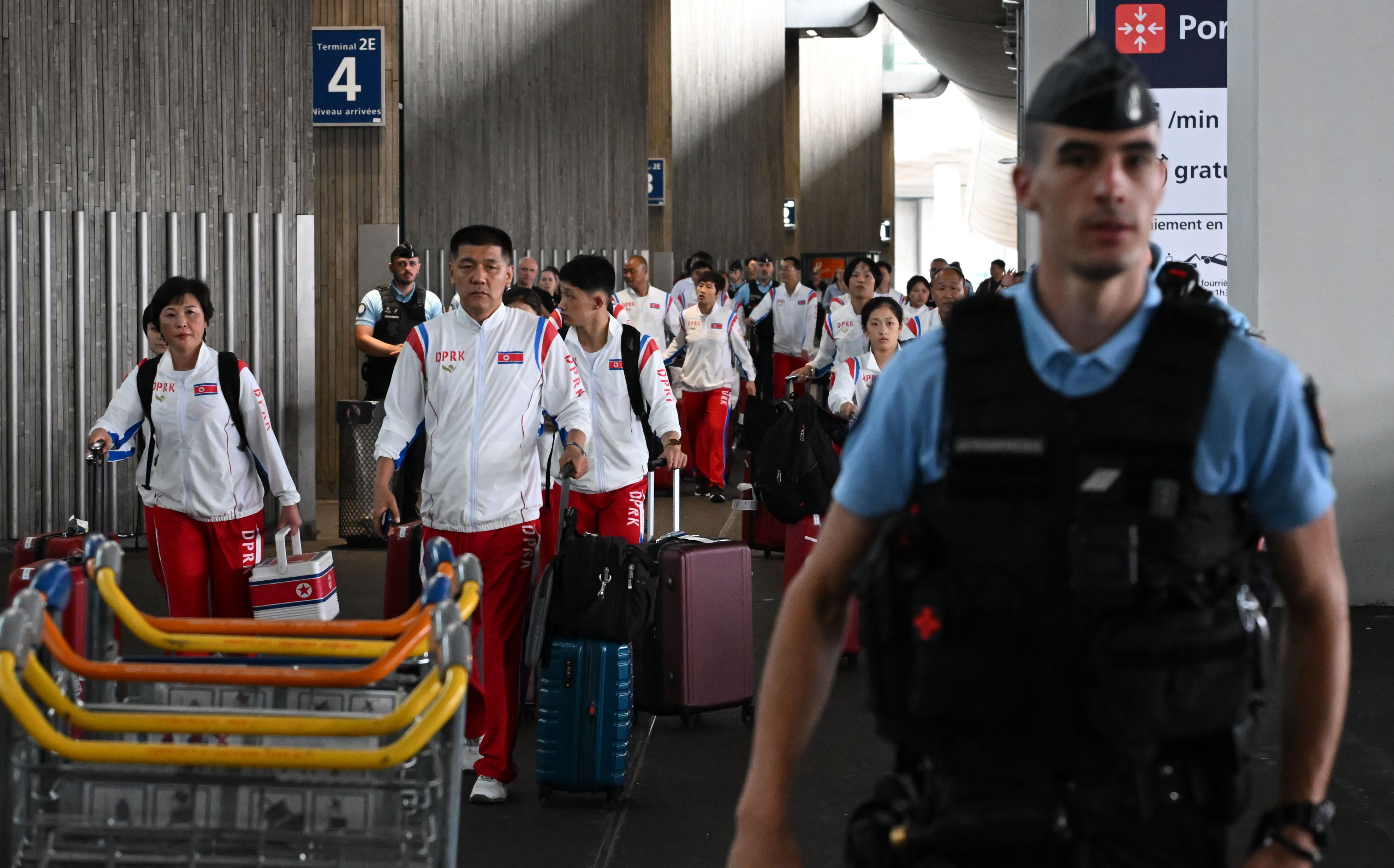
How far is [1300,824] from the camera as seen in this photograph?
6.39 ft

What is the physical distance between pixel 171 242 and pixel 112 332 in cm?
74

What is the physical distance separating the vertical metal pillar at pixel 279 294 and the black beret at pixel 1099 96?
1006 centimetres

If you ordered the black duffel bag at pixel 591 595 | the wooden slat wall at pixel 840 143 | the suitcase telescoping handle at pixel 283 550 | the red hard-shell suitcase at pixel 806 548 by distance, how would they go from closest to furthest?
the black duffel bag at pixel 591 595, the suitcase telescoping handle at pixel 283 550, the red hard-shell suitcase at pixel 806 548, the wooden slat wall at pixel 840 143

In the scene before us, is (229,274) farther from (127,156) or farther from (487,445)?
(487,445)

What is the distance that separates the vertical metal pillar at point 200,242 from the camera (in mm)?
11078

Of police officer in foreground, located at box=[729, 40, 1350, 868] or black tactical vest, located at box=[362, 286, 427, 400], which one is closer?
police officer in foreground, located at box=[729, 40, 1350, 868]

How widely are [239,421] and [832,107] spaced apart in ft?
121

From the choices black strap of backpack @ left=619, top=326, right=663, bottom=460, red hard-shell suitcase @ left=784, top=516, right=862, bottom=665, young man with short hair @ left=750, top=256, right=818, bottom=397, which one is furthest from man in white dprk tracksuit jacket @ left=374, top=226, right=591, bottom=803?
young man with short hair @ left=750, top=256, right=818, bottom=397

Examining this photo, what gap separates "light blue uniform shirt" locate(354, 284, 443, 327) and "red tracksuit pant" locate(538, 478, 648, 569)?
15.7 feet

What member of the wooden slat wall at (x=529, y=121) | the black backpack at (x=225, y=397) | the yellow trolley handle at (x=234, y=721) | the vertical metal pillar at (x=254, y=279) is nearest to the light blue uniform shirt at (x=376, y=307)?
the vertical metal pillar at (x=254, y=279)

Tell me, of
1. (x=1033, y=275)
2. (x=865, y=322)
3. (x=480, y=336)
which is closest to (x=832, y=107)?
(x=865, y=322)

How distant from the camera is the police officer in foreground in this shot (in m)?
1.85

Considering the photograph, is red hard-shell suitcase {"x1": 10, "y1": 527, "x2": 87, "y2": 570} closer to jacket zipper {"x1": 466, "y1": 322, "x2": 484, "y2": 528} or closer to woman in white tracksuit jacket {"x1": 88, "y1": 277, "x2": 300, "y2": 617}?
woman in white tracksuit jacket {"x1": 88, "y1": 277, "x2": 300, "y2": 617}

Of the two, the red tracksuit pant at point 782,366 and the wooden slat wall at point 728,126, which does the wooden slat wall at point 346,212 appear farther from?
the wooden slat wall at point 728,126
